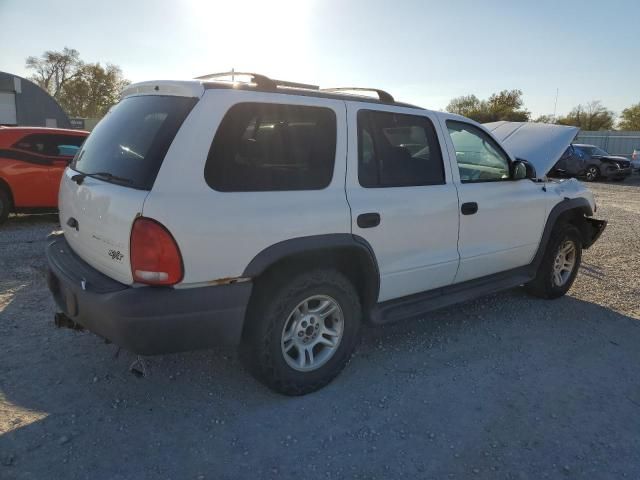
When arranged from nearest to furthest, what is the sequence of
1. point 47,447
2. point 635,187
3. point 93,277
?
1. point 47,447
2. point 93,277
3. point 635,187

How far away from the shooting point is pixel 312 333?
324cm

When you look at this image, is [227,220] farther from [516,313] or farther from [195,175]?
[516,313]

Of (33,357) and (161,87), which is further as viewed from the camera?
(33,357)

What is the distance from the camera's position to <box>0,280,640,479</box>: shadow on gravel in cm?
258

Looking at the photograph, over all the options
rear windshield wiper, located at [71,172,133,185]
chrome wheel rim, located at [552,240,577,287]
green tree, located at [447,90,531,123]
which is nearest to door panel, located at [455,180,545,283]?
chrome wheel rim, located at [552,240,577,287]

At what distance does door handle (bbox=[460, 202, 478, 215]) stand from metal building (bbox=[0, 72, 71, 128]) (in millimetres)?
28335

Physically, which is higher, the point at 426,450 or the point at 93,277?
the point at 93,277

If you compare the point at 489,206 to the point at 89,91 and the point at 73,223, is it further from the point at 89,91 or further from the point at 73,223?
the point at 89,91

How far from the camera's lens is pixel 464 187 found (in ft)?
12.9

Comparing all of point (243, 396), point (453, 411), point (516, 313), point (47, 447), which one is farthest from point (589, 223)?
point (47, 447)

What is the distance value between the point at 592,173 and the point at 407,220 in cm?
2207

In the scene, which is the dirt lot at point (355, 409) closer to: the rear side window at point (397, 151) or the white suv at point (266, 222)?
the white suv at point (266, 222)

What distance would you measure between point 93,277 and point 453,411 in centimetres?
231

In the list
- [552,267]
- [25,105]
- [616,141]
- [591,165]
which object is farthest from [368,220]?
[616,141]
